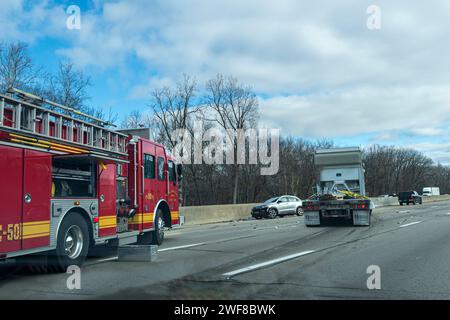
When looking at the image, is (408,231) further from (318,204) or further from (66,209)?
(66,209)

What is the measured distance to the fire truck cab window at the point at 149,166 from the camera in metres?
12.4

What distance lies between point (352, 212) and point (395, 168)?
105077 mm

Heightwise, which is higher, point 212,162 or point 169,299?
point 212,162

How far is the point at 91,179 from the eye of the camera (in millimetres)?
9656

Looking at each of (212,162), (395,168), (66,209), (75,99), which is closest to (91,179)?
(66,209)

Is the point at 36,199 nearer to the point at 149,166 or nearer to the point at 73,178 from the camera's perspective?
the point at 73,178

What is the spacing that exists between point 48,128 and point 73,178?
1.38 meters

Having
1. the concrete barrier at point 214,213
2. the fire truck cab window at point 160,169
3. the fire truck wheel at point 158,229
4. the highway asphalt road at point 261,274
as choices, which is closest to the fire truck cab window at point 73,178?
the highway asphalt road at point 261,274

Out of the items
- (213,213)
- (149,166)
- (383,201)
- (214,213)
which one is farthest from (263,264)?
(383,201)

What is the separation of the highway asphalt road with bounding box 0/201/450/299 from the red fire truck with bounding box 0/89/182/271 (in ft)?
2.35

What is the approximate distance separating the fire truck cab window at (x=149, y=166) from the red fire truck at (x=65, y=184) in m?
0.03

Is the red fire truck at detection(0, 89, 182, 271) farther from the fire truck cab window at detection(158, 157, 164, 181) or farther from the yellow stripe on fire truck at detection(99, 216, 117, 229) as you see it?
the fire truck cab window at detection(158, 157, 164, 181)

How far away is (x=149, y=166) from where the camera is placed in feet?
41.6

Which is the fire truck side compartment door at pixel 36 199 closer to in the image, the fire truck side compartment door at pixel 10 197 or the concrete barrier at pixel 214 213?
the fire truck side compartment door at pixel 10 197
